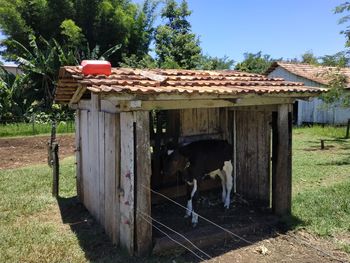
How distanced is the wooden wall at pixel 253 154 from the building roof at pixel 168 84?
91 centimetres

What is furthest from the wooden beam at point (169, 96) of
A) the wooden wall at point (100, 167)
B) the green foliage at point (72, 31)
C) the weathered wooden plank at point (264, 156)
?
the green foliage at point (72, 31)

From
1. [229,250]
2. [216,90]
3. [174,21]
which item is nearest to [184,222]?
[229,250]

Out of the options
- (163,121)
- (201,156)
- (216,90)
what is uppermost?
(216,90)

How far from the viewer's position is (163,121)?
8016mm

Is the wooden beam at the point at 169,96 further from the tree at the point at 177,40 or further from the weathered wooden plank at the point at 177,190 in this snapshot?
the tree at the point at 177,40

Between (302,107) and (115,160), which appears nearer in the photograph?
(115,160)

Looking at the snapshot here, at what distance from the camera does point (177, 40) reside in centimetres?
2741

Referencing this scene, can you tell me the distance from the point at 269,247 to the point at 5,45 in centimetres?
2378

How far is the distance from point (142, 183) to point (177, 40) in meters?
22.9

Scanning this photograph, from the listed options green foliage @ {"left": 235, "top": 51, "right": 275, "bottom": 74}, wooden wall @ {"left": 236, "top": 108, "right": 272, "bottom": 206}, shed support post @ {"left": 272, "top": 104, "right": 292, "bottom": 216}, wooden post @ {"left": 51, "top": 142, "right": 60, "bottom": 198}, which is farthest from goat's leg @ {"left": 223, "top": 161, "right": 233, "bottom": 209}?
green foliage @ {"left": 235, "top": 51, "right": 275, "bottom": 74}

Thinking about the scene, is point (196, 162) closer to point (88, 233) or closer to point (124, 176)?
point (124, 176)

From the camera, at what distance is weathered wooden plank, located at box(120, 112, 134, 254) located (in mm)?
5578

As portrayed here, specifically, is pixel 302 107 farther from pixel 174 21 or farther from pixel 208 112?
pixel 208 112

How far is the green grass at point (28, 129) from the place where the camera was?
19.1 metres
